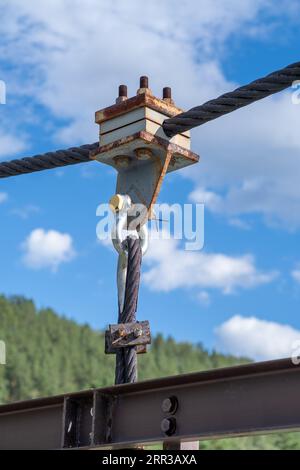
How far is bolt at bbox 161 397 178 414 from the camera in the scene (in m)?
6.78

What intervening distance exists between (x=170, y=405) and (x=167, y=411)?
0.05 metres

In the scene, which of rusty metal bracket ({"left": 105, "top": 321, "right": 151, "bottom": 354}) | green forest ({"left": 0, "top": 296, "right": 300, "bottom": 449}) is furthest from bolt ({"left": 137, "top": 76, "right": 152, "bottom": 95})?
green forest ({"left": 0, "top": 296, "right": 300, "bottom": 449})

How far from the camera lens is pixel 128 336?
7371mm

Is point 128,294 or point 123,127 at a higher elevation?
point 123,127

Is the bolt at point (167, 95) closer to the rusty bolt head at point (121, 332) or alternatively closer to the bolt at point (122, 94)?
the bolt at point (122, 94)

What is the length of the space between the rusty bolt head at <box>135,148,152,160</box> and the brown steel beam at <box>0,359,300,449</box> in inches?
78.6

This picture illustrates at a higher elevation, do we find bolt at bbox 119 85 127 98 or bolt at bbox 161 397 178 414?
A: bolt at bbox 119 85 127 98

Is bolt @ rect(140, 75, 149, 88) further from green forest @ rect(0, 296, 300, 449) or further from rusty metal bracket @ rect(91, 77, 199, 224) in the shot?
green forest @ rect(0, 296, 300, 449)

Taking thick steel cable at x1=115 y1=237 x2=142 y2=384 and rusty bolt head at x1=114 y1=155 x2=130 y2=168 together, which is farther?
rusty bolt head at x1=114 y1=155 x2=130 y2=168

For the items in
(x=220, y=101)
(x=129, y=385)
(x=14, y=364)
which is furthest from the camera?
(x=14, y=364)
